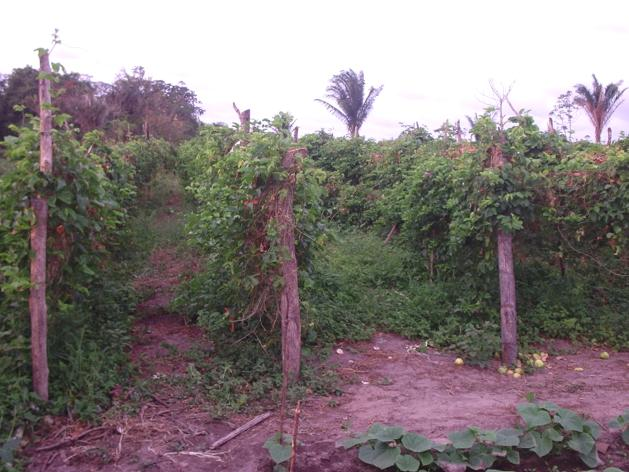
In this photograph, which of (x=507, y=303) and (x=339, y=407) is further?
(x=507, y=303)

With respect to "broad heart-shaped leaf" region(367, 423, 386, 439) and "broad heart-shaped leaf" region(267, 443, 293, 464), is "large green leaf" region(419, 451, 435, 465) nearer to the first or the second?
"broad heart-shaped leaf" region(367, 423, 386, 439)

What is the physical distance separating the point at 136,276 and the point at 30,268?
3.89 meters

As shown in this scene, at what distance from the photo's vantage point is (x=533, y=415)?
159 inches

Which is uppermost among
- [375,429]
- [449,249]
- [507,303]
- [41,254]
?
[41,254]

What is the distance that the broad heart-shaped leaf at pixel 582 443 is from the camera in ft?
12.8

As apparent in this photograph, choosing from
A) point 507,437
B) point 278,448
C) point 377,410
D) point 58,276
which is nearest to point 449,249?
point 377,410

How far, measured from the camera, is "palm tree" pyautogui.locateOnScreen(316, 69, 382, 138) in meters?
23.6

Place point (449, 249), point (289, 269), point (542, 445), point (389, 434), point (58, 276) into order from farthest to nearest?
1. point (449, 249)
2. point (289, 269)
3. point (58, 276)
4. point (542, 445)
5. point (389, 434)

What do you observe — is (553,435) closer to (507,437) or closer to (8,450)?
(507,437)

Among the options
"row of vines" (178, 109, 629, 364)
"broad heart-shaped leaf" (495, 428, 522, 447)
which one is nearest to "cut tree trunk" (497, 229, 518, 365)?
"row of vines" (178, 109, 629, 364)

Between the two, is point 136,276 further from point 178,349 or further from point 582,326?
point 582,326

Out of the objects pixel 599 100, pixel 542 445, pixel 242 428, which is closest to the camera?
pixel 542 445

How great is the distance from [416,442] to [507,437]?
613mm

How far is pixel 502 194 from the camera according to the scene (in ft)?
21.0
